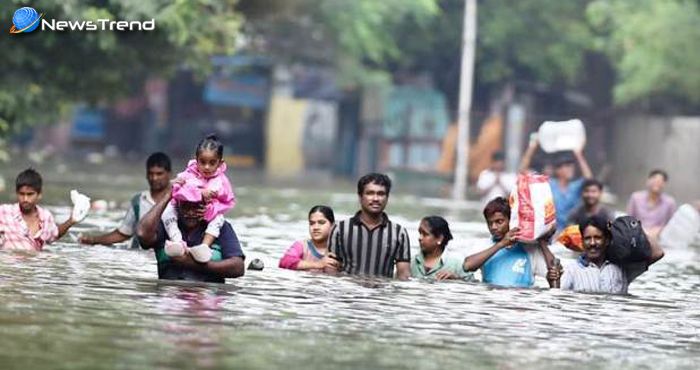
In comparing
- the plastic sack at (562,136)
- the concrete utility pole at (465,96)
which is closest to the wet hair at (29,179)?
the plastic sack at (562,136)

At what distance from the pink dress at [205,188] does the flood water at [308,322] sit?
638mm

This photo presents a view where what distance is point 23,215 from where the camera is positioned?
1623 centimetres

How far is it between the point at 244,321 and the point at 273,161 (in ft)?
169

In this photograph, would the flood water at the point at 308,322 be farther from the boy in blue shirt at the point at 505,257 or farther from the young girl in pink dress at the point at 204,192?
the young girl in pink dress at the point at 204,192

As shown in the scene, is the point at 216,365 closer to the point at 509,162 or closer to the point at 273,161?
the point at 509,162

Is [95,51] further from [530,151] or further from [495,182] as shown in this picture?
[530,151]

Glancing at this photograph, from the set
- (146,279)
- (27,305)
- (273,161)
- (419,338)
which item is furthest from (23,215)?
(273,161)

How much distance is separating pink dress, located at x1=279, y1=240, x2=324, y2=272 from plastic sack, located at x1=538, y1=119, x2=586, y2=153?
5092 millimetres

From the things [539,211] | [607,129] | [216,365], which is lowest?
[216,365]

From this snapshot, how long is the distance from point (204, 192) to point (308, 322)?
1.54 m

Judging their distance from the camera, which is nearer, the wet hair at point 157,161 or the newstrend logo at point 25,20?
the wet hair at point 157,161

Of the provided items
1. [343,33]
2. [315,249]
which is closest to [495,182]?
[315,249]

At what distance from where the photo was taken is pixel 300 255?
1595cm

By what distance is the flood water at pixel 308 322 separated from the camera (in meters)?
Answer: 10.1
